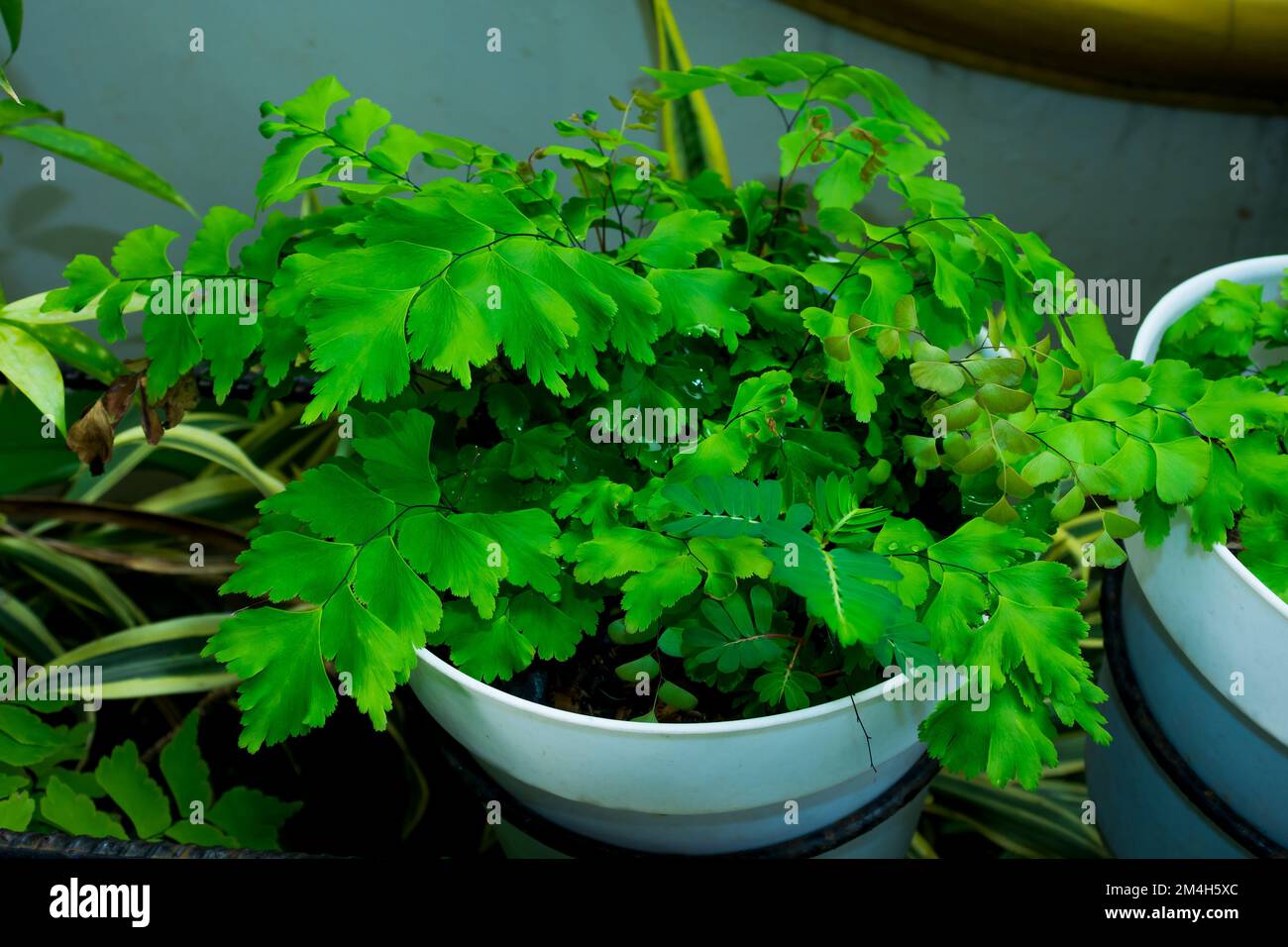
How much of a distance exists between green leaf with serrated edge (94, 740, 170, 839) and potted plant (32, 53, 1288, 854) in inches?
8.2

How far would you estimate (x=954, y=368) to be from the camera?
40 centimetres

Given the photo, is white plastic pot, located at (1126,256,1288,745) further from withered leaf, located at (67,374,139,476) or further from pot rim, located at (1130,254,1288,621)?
withered leaf, located at (67,374,139,476)

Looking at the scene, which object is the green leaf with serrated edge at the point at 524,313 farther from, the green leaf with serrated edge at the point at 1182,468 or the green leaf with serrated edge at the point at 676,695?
the green leaf with serrated edge at the point at 1182,468

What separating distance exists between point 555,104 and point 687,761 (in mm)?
576

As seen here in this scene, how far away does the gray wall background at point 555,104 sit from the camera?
2.42 feet

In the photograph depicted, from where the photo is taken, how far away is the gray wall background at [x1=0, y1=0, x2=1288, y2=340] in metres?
0.74

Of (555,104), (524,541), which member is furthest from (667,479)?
(555,104)

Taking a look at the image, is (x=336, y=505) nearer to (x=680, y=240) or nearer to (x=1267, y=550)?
(x=680, y=240)

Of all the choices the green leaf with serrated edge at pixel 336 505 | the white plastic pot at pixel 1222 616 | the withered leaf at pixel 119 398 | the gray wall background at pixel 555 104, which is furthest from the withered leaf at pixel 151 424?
the white plastic pot at pixel 1222 616

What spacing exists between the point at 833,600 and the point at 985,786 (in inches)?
15.8

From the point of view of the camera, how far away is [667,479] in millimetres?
397

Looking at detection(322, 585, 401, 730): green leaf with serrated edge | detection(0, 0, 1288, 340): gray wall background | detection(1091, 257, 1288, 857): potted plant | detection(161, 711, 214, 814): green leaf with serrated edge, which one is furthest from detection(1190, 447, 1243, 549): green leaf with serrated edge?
detection(161, 711, 214, 814): green leaf with serrated edge
